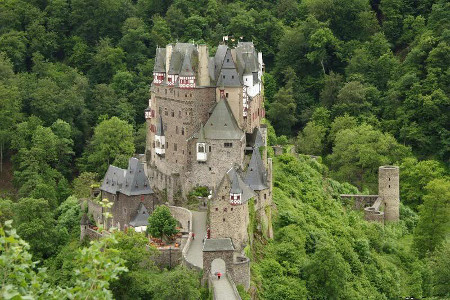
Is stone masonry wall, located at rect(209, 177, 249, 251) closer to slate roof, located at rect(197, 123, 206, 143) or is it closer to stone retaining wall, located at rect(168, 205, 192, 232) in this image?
stone retaining wall, located at rect(168, 205, 192, 232)

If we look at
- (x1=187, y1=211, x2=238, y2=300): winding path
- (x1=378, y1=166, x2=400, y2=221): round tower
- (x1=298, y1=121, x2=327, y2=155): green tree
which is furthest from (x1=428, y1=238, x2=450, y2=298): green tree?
(x1=298, y1=121, x2=327, y2=155): green tree

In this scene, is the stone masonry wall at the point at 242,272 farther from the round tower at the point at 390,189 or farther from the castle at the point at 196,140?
the round tower at the point at 390,189

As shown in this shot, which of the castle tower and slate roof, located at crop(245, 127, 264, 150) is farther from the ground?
slate roof, located at crop(245, 127, 264, 150)

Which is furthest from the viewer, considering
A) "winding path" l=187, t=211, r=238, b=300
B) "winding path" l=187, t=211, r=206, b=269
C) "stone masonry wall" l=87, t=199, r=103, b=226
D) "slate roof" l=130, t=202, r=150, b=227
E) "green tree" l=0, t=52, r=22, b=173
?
"green tree" l=0, t=52, r=22, b=173

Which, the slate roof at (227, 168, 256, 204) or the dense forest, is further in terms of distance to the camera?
the dense forest

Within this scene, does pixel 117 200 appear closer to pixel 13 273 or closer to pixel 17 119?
pixel 17 119

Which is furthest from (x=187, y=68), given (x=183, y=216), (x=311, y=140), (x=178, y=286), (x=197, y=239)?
(x=311, y=140)
